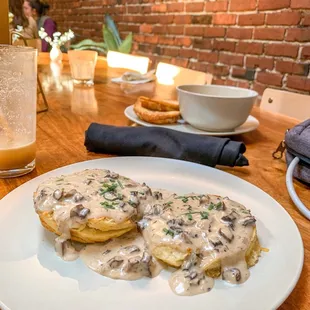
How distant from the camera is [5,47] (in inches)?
27.5

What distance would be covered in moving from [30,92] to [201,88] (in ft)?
1.84

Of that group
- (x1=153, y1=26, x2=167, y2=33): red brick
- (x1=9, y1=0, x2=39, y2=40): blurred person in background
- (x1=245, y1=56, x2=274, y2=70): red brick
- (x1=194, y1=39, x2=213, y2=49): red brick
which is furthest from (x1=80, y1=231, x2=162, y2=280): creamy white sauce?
(x1=9, y1=0, x2=39, y2=40): blurred person in background

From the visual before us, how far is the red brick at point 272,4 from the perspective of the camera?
2363 millimetres

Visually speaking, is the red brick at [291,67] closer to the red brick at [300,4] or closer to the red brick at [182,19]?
the red brick at [300,4]

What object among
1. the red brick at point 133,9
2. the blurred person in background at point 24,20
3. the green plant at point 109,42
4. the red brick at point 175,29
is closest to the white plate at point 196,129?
the red brick at point 175,29

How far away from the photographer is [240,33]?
9.16 feet

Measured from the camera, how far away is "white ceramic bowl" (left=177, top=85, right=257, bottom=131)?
3.10 feet

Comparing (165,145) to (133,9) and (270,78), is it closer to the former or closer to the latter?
(270,78)

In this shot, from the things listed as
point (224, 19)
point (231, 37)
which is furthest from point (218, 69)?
point (224, 19)

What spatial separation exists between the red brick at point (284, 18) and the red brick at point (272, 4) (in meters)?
0.04

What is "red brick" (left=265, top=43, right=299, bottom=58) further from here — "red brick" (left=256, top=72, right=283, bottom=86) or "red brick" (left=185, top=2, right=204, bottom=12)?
"red brick" (left=185, top=2, right=204, bottom=12)

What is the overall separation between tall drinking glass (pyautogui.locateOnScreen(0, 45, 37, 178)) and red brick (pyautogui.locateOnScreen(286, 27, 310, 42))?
2.01m

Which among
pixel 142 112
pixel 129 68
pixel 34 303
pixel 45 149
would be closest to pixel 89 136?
pixel 45 149

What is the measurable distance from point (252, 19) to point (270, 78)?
466 millimetres
